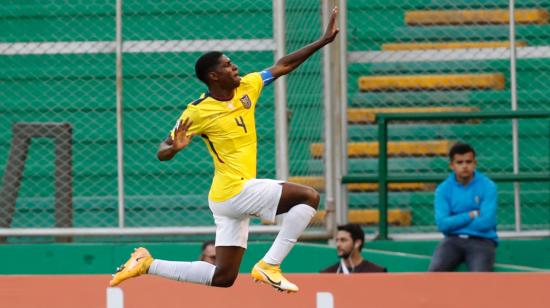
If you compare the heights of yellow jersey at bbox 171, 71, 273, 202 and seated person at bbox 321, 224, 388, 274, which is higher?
yellow jersey at bbox 171, 71, 273, 202

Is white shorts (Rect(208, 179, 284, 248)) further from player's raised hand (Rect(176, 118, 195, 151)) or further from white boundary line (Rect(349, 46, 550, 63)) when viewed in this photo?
white boundary line (Rect(349, 46, 550, 63))

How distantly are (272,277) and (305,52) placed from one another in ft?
4.23

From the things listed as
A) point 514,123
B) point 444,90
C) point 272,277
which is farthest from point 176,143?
point 444,90

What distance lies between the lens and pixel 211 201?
8.80m

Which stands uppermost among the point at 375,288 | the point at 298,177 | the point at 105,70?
the point at 105,70

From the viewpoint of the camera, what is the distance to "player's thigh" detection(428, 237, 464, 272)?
1062 cm

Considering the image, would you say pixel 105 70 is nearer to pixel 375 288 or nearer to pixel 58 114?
pixel 58 114

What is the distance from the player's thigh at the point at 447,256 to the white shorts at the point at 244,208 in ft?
7.36

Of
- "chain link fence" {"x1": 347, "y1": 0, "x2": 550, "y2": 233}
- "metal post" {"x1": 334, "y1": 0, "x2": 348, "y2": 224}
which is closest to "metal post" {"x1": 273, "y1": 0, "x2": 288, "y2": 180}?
"metal post" {"x1": 334, "y1": 0, "x2": 348, "y2": 224}

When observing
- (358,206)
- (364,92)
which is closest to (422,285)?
(358,206)

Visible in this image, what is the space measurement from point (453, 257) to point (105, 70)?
339cm

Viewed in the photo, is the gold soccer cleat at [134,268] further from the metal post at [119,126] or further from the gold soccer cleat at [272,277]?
the metal post at [119,126]

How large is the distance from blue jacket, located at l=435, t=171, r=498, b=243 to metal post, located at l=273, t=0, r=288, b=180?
1.13m

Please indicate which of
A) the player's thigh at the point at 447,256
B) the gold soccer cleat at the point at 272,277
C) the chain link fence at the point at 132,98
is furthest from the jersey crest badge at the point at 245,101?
the player's thigh at the point at 447,256
